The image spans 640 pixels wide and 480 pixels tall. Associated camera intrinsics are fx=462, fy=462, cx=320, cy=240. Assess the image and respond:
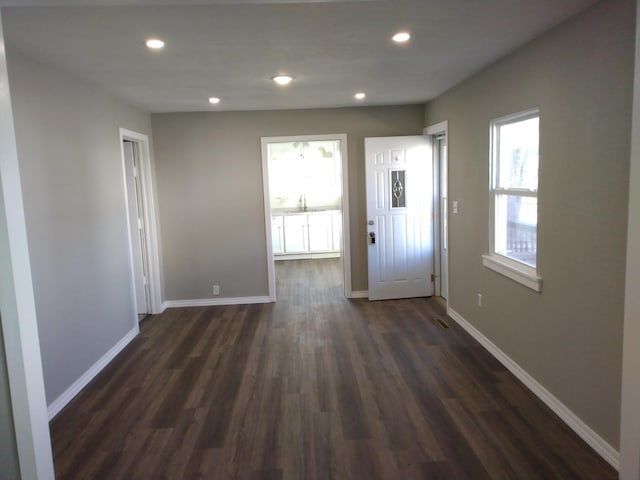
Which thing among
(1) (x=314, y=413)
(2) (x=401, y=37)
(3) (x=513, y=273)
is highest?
(2) (x=401, y=37)

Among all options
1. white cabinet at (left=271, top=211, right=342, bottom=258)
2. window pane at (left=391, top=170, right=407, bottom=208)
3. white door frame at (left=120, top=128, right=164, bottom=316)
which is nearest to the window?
window pane at (left=391, top=170, right=407, bottom=208)

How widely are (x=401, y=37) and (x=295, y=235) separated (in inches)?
236

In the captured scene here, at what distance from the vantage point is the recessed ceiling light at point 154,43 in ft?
8.84

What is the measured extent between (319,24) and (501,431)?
2576 mm

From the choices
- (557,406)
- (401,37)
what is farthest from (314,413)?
(401,37)

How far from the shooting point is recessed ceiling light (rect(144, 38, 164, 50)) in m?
2.69

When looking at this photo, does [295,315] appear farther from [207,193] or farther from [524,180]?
[524,180]

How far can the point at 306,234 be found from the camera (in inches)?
339

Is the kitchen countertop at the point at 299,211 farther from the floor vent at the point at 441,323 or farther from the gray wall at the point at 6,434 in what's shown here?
the gray wall at the point at 6,434

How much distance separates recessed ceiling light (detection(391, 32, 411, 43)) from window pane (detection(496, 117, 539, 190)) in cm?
108

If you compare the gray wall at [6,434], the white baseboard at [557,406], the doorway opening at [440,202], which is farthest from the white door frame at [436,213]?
the gray wall at [6,434]

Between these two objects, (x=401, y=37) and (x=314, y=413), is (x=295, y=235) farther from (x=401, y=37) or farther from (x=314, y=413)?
(x=401, y=37)

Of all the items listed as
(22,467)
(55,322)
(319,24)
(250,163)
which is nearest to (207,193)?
(250,163)

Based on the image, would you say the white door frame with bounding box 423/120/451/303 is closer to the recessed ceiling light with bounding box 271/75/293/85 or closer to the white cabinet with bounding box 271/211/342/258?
the recessed ceiling light with bounding box 271/75/293/85
